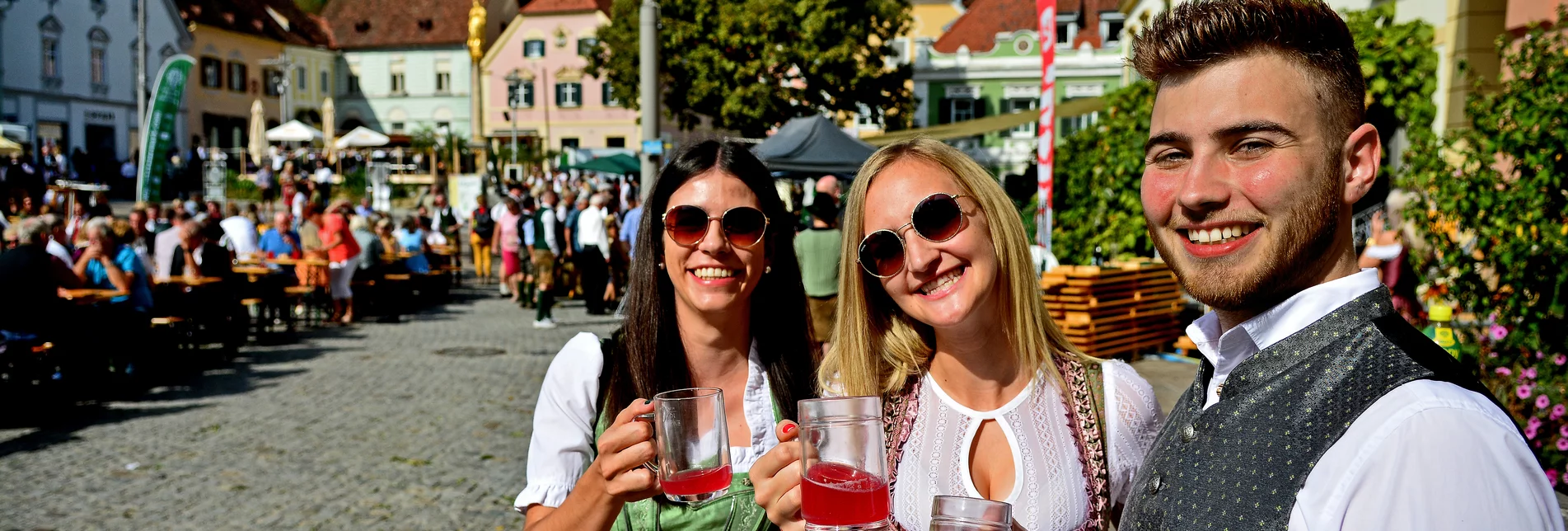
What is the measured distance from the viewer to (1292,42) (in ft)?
4.96

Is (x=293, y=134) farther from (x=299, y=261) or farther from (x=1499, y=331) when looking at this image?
(x=1499, y=331)

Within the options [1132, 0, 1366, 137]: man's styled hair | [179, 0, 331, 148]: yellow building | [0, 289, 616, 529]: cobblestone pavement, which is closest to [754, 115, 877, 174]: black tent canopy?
[0, 289, 616, 529]: cobblestone pavement

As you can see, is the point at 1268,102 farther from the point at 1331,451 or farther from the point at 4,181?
the point at 4,181

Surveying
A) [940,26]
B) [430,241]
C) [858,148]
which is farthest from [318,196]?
[940,26]

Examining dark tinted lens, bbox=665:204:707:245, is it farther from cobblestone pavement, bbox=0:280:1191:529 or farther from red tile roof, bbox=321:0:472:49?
red tile roof, bbox=321:0:472:49

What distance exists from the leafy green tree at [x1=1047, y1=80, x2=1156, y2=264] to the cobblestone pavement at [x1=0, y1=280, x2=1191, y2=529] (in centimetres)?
159

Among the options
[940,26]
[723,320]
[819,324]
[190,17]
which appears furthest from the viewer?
[940,26]

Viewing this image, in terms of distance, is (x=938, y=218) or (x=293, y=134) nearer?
(x=938, y=218)

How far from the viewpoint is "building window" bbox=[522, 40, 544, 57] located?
62656 mm

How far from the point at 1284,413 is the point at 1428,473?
0.62 ft

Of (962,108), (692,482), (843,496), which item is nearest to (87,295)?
(692,482)

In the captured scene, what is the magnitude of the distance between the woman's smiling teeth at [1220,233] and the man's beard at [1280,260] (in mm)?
19

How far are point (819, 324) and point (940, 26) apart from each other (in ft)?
191

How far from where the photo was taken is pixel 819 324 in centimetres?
882
